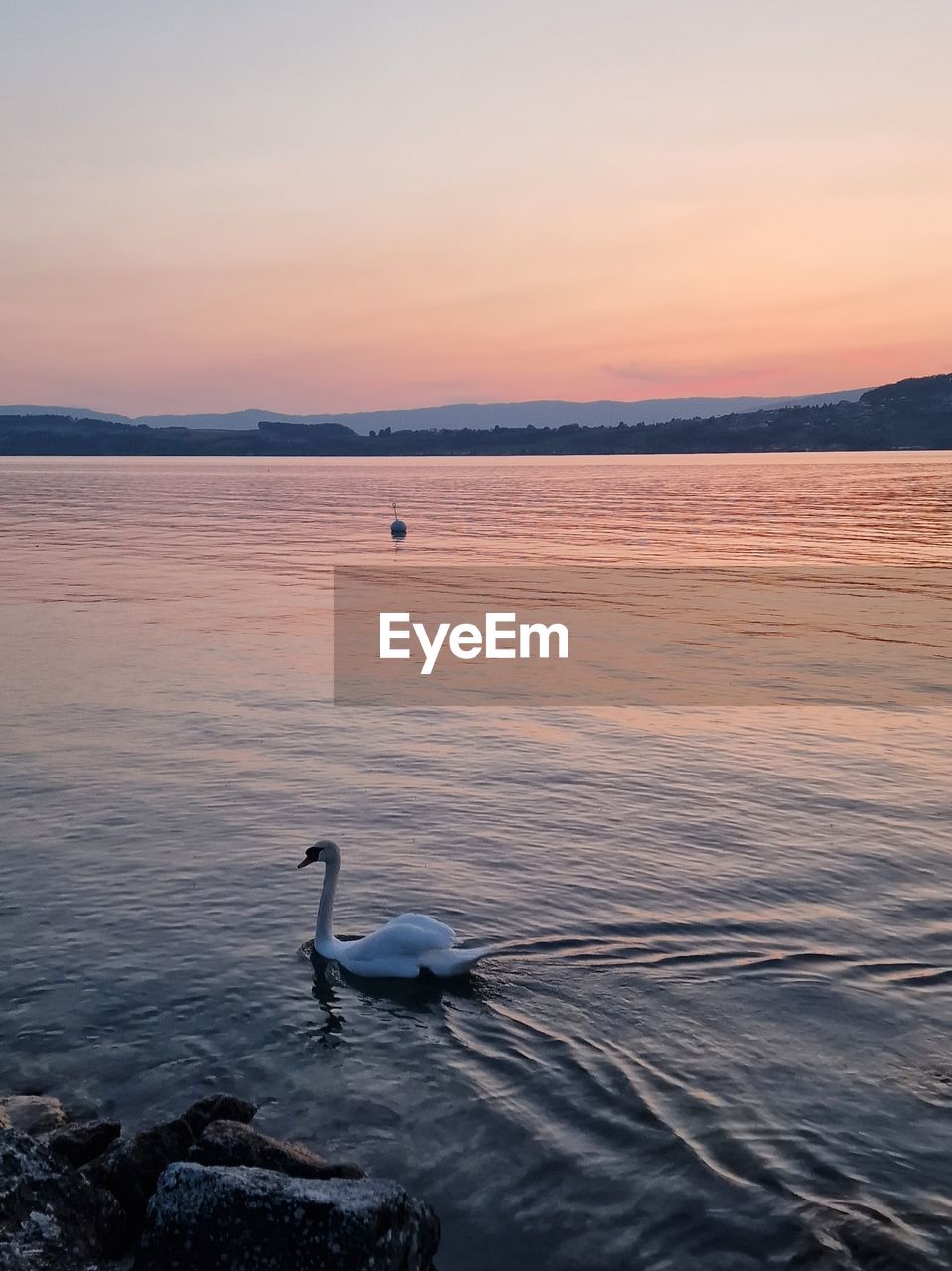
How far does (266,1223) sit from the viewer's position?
6.57 m

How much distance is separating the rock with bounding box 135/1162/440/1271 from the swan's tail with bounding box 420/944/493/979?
4.42m

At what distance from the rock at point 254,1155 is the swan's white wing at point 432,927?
3.69m

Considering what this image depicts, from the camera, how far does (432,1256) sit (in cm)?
751

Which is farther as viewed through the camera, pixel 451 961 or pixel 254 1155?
pixel 451 961

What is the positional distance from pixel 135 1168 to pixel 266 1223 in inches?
59.6

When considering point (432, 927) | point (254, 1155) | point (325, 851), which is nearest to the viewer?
point (254, 1155)

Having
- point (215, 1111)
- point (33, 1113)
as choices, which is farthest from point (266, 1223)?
point (33, 1113)

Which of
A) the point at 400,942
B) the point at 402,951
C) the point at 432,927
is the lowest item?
the point at 402,951

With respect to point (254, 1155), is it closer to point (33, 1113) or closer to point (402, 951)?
point (33, 1113)

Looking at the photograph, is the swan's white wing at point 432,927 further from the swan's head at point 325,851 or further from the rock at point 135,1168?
the rock at point 135,1168

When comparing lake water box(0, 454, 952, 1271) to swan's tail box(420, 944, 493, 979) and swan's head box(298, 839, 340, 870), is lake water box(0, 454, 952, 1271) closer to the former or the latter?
swan's tail box(420, 944, 493, 979)

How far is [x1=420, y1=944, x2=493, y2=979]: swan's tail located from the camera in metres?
11.2

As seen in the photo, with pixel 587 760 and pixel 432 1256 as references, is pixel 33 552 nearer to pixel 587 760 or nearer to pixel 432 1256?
pixel 587 760

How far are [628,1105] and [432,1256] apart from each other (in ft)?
7.85
